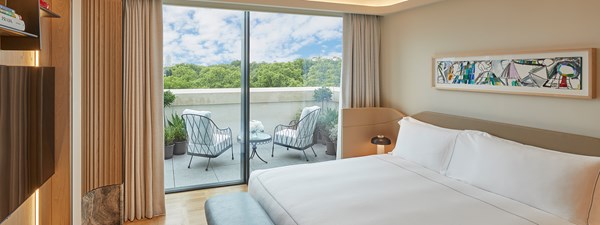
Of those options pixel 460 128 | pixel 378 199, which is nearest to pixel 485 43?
pixel 460 128

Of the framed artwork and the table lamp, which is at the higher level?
the framed artwork

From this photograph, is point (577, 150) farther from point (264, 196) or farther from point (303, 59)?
point (303, 59)

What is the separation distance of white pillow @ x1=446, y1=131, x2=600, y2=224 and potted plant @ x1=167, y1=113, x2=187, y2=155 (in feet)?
8.94

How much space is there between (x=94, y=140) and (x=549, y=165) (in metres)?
3.44

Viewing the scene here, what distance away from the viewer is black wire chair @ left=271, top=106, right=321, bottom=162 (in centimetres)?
434

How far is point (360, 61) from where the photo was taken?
423 centimetres

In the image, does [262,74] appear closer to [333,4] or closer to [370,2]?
[333,4]

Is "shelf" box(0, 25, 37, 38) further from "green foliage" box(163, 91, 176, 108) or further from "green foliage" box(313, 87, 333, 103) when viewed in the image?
"green foliage" box(313, 87, 333, 103)

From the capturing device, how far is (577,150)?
7.62 ft

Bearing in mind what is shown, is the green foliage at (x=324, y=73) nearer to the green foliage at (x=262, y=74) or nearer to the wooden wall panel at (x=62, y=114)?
the green foliage at (x=262, y=74)

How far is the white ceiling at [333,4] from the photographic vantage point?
352 centimetres

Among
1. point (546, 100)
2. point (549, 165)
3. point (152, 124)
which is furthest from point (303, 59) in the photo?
point (549, 165)

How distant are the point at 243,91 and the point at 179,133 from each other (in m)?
0.85

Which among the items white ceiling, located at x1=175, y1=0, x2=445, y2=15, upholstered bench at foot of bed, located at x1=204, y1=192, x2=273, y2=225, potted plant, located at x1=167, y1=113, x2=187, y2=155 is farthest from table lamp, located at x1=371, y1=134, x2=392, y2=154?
potted plant, located at x1=167, y1=113, x2=187, y2=155
